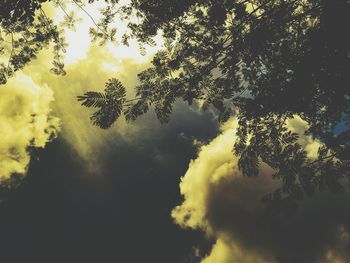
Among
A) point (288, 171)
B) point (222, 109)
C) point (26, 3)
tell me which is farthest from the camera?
point (222, 109)

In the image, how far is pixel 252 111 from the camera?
628cm

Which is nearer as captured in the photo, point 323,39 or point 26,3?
point 26,3

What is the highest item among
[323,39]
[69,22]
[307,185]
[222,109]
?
[69,22]

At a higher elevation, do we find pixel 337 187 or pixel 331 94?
pixel 331 94

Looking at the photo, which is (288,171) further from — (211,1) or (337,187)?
(211,1)

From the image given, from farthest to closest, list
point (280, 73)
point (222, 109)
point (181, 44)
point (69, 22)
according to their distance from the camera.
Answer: point (69, 22)
point (181, 44)
point (280, 73)
point (222, 109)

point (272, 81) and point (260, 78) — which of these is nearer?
point (272, 81)

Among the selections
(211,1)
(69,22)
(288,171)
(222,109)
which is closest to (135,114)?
(222,109)

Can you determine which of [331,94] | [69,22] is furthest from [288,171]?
[69,22]

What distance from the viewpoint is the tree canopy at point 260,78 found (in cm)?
532

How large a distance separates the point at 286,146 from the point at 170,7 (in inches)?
149

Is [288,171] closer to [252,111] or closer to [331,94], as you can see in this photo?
[252,111]

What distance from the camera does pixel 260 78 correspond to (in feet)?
26.7

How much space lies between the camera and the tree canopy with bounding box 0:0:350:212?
532 cm
